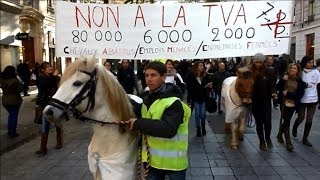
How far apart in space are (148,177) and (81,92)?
88 cm

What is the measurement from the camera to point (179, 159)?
11.0 feet

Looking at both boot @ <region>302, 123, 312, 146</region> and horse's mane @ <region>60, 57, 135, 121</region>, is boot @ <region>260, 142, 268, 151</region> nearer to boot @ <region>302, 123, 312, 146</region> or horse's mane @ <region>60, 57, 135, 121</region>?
boot @ <region>302, 123, 312, 146</region>

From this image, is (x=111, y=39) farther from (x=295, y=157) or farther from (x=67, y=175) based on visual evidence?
(x=295, y=157)

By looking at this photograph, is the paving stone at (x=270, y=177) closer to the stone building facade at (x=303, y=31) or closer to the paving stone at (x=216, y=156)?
the paving stone at (x=216, y=156)

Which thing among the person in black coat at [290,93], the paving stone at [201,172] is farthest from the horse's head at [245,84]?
the paving stone at [201,172]

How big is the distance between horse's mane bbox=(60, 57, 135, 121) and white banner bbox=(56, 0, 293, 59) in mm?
2504

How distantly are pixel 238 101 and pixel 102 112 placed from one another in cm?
537

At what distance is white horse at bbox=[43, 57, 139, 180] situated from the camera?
125 inches

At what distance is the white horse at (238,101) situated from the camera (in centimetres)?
805

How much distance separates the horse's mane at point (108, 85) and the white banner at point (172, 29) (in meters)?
2.50

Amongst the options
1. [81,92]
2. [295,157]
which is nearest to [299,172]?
[295,157]

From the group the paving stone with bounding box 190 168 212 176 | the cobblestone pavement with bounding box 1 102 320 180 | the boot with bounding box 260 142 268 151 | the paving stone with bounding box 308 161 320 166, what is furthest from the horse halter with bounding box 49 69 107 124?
the boot with bounding box 260 142 268 151

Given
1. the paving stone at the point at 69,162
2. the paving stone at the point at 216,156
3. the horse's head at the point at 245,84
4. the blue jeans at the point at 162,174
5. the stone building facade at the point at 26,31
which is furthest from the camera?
the stone building facade at the point at 26,31

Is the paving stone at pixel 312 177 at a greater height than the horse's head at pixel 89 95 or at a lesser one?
lesser
